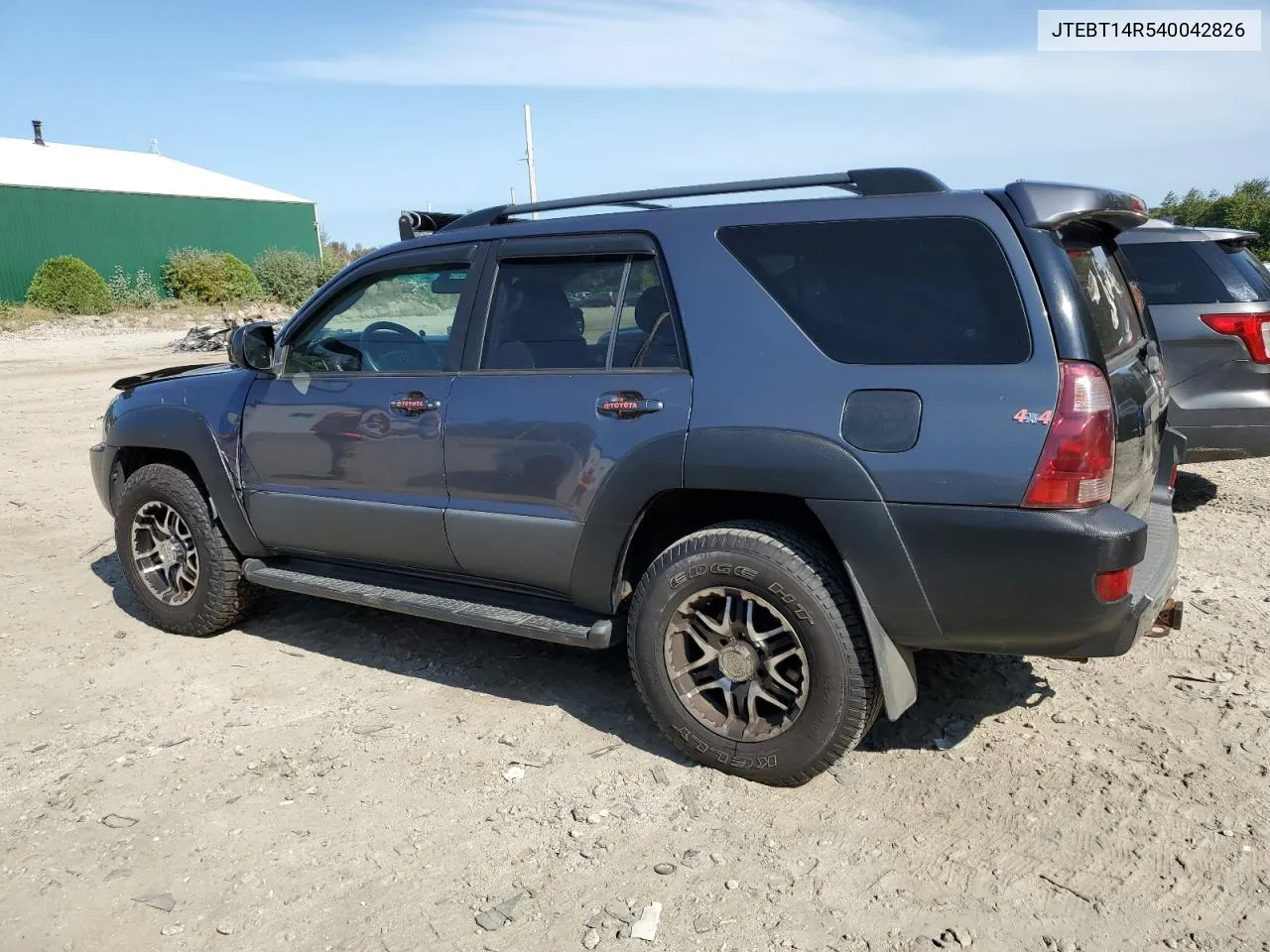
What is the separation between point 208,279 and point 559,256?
34468 mm

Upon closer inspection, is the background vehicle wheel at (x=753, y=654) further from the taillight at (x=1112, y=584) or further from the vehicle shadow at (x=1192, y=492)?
the vehicle shadow at (x=1192, y=492)

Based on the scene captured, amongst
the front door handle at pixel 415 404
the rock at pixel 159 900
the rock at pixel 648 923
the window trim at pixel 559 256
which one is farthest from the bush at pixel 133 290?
the rock at pixel 648 923

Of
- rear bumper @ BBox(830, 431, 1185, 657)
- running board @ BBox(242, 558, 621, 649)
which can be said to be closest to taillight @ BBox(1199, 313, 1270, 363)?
rear bumper @ BBox(830, 431, 1185, 657)

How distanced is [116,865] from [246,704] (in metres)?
1.14

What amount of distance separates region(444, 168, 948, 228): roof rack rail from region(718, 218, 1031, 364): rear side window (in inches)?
6.8

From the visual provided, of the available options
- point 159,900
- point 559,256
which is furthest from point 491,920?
point 559,256

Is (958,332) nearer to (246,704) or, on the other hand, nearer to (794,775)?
(794,775)

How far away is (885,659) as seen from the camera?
10.2ft

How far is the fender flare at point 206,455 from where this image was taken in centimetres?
460

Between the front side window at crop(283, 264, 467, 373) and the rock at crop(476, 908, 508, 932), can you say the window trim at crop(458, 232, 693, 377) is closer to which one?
the front side window at crop(283, 264, 467, 373)

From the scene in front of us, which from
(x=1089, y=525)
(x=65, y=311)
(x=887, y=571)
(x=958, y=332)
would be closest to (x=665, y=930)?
(x=887, y=571)

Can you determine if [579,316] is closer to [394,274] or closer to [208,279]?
[394,274]

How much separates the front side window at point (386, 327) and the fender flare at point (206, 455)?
566mm

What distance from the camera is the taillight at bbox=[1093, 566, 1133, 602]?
2.82 m
